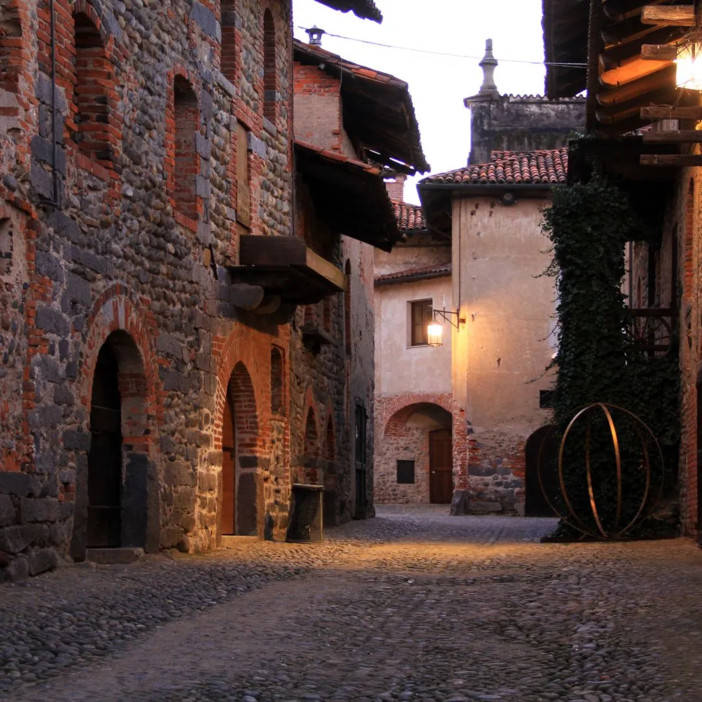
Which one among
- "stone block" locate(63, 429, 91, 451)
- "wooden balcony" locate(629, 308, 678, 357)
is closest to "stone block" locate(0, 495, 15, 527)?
"stone block" locate(63, 429, 91, 451)

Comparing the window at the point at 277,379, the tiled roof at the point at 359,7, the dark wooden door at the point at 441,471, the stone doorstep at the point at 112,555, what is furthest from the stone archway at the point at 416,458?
the stone doorstep at the point at 112,555

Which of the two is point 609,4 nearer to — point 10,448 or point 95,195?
point 95,195

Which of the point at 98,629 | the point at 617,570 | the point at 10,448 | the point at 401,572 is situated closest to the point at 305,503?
the point at 401,572

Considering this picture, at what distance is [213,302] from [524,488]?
579 inches

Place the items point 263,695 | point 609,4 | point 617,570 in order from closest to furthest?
point 263,695, point 617,570, point 609,4

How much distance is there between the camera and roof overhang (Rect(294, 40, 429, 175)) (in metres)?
20.2

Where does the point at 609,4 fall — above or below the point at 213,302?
above

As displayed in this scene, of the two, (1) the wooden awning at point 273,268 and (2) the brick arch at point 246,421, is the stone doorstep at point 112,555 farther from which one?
(2) the brick arch at point 246,421

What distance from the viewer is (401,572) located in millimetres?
10898

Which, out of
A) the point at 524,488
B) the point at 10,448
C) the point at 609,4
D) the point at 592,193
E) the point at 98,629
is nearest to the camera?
the point at 98,629

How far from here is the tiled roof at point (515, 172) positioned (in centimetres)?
2667

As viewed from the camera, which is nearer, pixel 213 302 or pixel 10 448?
pixel 10 448

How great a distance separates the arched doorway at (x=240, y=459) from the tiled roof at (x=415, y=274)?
58.1ft

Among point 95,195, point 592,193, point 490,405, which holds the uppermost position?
point 592,193
